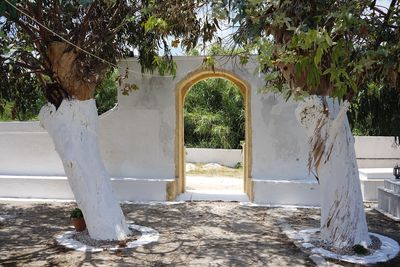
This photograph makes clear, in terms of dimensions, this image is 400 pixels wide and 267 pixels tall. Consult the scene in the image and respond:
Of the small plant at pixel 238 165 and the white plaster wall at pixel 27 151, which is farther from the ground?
the white plaster wall at pixel 27 151

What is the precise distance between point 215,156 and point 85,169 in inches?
467

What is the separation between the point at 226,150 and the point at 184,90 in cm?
773

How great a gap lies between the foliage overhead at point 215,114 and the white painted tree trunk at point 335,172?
11995 millimetres

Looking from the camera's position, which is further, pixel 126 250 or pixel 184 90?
pixel 184 90

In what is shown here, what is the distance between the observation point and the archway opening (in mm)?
17984

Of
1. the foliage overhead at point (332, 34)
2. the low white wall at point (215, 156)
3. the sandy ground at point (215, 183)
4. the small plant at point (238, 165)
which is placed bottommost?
the sandy ground at point (215, 183)

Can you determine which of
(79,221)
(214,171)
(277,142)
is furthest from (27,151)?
(214,171)

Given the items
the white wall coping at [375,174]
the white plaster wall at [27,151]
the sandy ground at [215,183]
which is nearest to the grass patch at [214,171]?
the sandy ground at [215,183]

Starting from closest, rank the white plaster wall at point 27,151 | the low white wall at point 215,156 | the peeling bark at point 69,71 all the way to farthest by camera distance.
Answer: the peeling bark at point 69,71 < the white plaster wall at point 27,151 < the low white wall at point 215,156

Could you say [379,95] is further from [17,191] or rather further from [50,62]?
[17,191]

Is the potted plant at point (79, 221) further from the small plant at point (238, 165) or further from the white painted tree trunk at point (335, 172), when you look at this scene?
the small plant at point (238, 165)

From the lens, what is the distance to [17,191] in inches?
403

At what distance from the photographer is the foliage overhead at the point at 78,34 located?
6008mm

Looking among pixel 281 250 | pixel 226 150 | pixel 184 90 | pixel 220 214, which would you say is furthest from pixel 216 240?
pixel 226 150
